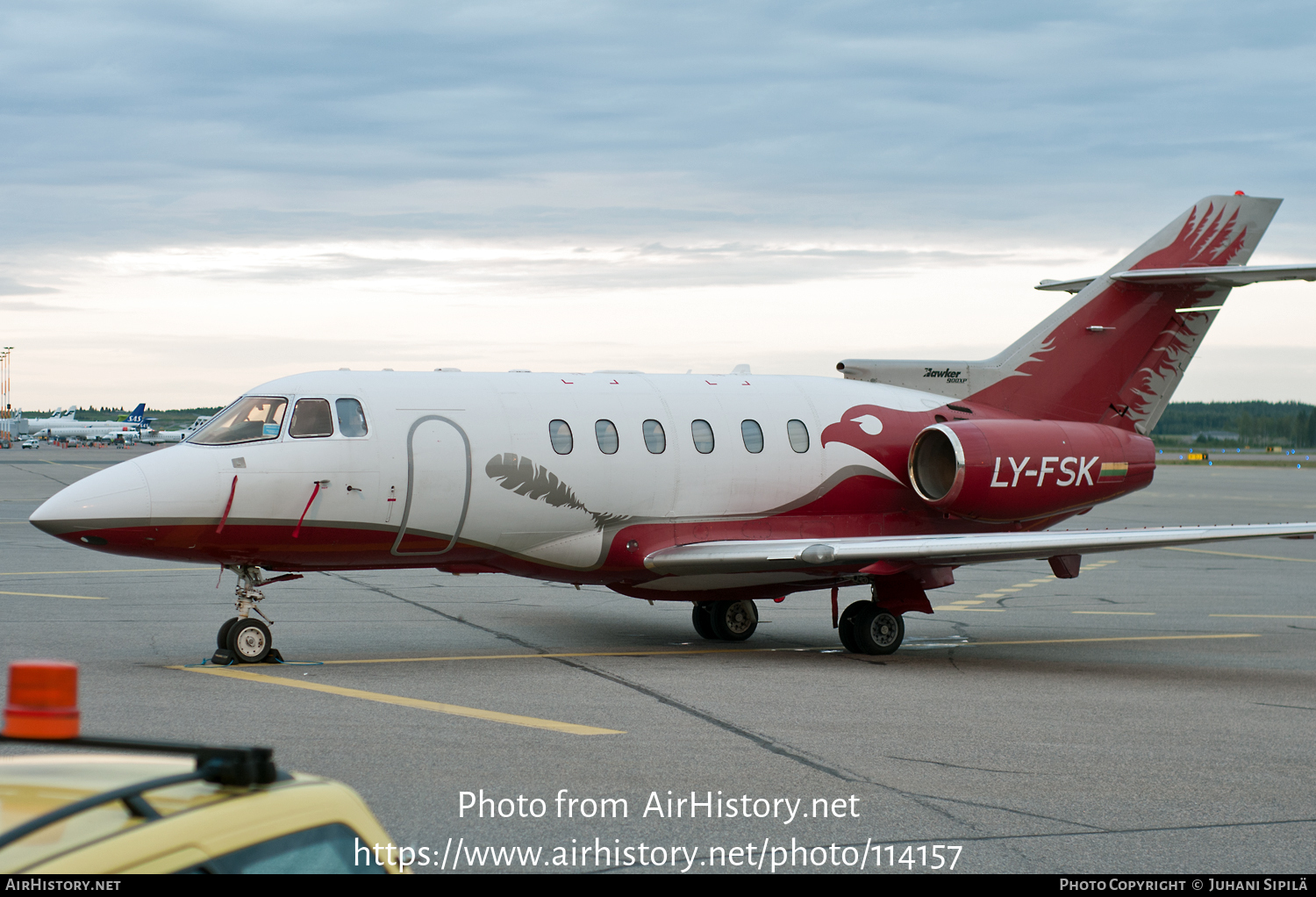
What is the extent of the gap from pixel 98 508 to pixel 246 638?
1876 mm

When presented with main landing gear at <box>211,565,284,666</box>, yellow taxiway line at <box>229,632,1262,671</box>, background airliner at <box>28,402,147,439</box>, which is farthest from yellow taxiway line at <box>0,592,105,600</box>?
background airliner at <box>28,402,147,439</box>

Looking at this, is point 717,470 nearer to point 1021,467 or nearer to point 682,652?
point 682,652

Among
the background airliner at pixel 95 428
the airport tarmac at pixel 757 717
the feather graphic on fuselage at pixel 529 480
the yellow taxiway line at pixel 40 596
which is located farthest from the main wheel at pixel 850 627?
the background airliner at pixel 95 428

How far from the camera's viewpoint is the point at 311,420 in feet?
42.9

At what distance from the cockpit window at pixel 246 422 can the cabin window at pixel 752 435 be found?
544 cm

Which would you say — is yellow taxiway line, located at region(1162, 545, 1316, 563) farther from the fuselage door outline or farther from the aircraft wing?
the fuselage door outline

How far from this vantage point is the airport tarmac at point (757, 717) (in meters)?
7.20

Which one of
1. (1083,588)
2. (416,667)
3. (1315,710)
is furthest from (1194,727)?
(1083,588)

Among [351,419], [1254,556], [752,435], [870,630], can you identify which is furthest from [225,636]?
[1254,556]

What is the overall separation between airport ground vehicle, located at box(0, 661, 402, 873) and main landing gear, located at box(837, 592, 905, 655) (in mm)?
11709

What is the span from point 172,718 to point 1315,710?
386 inches

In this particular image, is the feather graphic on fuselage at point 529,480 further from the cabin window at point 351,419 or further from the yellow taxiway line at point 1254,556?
the yellow taxiway line at point 1254,556

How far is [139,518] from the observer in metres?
12.1
